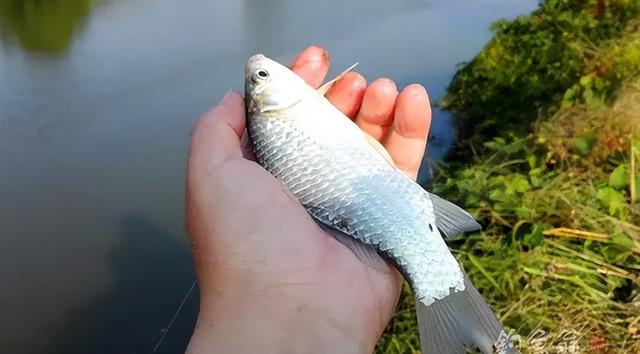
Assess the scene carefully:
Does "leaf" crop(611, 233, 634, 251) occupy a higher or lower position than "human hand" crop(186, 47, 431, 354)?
lower

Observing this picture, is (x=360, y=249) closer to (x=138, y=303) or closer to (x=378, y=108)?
(x=378, y=108)

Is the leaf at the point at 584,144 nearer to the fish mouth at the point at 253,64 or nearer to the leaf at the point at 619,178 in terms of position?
the leaf at the point at 619,178

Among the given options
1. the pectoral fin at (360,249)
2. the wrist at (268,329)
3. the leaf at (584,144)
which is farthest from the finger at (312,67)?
the leaf at (584,144)

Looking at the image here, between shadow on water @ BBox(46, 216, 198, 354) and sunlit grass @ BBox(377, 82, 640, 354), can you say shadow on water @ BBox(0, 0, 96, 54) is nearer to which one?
shadow on water @ BBox(46, 216, 198, 354)

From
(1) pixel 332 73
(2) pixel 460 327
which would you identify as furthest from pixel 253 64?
(1) pixel 332 73

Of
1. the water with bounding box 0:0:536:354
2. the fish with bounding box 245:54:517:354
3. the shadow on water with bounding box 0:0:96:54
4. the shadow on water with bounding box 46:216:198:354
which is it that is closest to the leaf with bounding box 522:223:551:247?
the fish with bounding box 245:54:517:354
